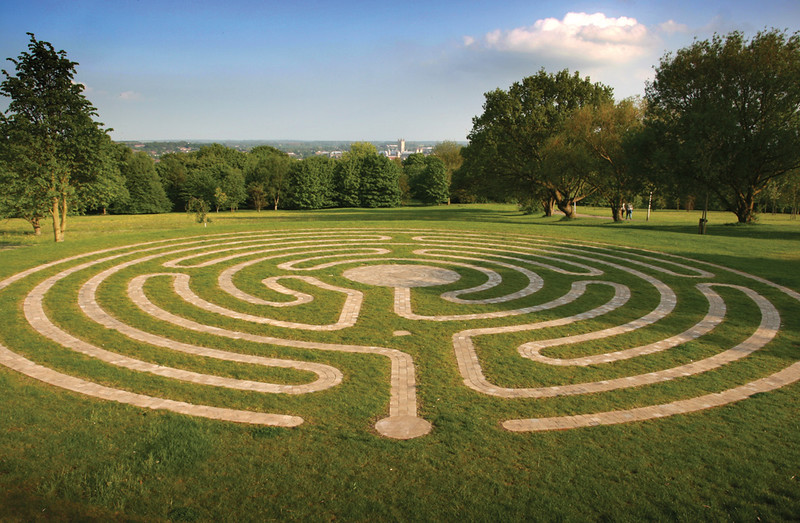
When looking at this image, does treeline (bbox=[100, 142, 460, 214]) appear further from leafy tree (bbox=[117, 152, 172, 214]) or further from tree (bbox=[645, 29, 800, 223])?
tree (bbox=[645, 29, 800, 223])

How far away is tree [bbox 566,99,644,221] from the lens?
151 ft

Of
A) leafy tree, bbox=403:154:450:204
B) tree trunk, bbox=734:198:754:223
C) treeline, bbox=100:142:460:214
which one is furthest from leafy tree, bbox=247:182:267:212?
tree trunk, bbox=734:198:754:223

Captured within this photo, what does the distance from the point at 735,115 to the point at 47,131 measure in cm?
4632

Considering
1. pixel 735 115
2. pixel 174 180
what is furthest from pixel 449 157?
pixel 735 115

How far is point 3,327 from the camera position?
13.7m

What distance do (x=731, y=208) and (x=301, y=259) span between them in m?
37.2

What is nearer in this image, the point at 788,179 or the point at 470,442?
the point at 470,442

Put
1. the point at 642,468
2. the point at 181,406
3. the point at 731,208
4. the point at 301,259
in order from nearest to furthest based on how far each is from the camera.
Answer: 1. the point at 642,468
2. the point at 181,406
3. the point at 301,259
4. the point at 731,208

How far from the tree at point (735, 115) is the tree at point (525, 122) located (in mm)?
14811

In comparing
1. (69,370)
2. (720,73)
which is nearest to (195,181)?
(720,73)

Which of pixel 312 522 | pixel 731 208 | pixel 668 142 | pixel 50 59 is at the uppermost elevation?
pixel 50 59

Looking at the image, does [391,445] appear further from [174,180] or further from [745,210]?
[174,180]

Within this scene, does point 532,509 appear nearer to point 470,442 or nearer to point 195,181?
point 470,442

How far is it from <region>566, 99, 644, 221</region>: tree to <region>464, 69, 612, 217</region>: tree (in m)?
4.85
